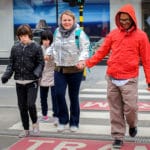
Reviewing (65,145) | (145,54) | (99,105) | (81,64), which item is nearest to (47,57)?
(81,64)

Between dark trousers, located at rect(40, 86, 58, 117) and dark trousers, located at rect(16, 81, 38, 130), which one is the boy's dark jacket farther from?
dark trousers, located at rect(40, 86, 58, 117)

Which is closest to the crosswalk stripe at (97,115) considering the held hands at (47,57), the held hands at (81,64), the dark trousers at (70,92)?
the dark trousers at (70,92)

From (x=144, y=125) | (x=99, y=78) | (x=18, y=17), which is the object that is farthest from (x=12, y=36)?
(x=144, y=125)

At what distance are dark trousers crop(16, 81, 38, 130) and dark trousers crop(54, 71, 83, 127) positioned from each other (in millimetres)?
389

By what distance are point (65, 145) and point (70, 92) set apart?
101 cm

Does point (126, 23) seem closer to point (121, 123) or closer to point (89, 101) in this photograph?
point (121, 123)

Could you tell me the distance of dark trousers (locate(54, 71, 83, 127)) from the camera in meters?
7.33

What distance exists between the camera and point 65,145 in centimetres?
677

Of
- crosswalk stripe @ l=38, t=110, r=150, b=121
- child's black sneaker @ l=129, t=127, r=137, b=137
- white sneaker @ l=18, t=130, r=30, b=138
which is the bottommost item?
crosswalk stripe @ l=38, t=110, r=150, b=121

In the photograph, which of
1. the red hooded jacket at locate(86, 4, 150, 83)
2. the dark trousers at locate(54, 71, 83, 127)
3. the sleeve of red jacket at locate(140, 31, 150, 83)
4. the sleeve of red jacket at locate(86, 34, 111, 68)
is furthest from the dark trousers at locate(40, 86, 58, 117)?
the sleeve of red jacket at locate(140, 31, 150, 83)

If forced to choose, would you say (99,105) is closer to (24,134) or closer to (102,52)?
(24,134)

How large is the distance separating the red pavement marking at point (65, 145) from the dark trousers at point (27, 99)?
37 cm

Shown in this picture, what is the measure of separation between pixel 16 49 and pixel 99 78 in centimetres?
895

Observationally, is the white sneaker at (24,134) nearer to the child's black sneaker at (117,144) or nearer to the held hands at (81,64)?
the held hands at (81,64)
